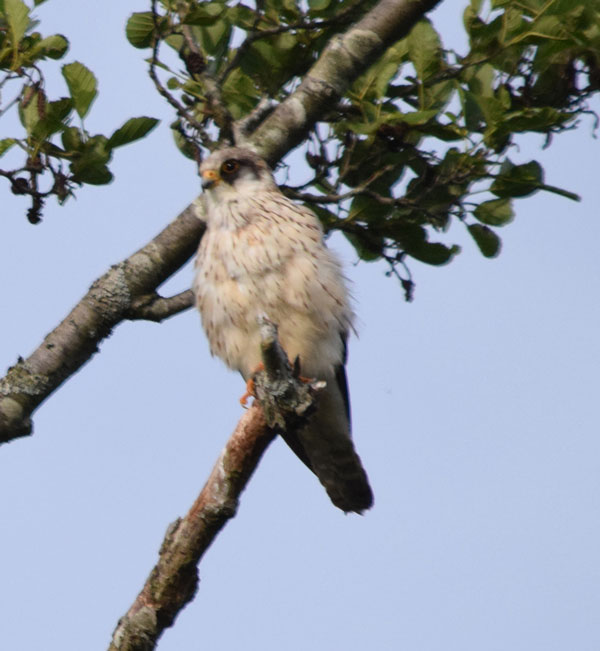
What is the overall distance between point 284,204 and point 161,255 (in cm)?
101

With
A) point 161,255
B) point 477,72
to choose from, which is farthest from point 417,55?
point 161,255

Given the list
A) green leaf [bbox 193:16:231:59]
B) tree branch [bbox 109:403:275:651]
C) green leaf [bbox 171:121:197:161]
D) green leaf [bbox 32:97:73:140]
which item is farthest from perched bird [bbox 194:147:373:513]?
tree branch [bbox 109:403:275:651]

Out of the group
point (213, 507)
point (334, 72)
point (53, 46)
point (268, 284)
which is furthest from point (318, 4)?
point (213, 507)

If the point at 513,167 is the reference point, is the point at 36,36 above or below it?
below

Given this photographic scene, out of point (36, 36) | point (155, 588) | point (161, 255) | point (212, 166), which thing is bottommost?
point (155, 588)

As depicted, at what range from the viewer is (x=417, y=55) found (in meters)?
3.57

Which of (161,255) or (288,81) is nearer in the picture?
(161,255)

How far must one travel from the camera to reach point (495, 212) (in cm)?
382

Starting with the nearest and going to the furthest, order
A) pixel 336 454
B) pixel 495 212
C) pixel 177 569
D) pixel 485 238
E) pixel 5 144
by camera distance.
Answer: pixel 177 569 → pixel 5 144 → pixel 495 212 → pixel 485 238 → pixel 336 454

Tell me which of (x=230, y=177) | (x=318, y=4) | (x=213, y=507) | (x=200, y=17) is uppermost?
(x=318, y=4)

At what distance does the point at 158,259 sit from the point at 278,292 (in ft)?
2.37

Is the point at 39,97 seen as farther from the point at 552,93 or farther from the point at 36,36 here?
the point at 552,93

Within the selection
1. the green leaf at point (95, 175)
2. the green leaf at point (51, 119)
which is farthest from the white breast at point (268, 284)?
the green leaf at point (51, 119)

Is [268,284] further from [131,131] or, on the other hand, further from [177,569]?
[177,569]
